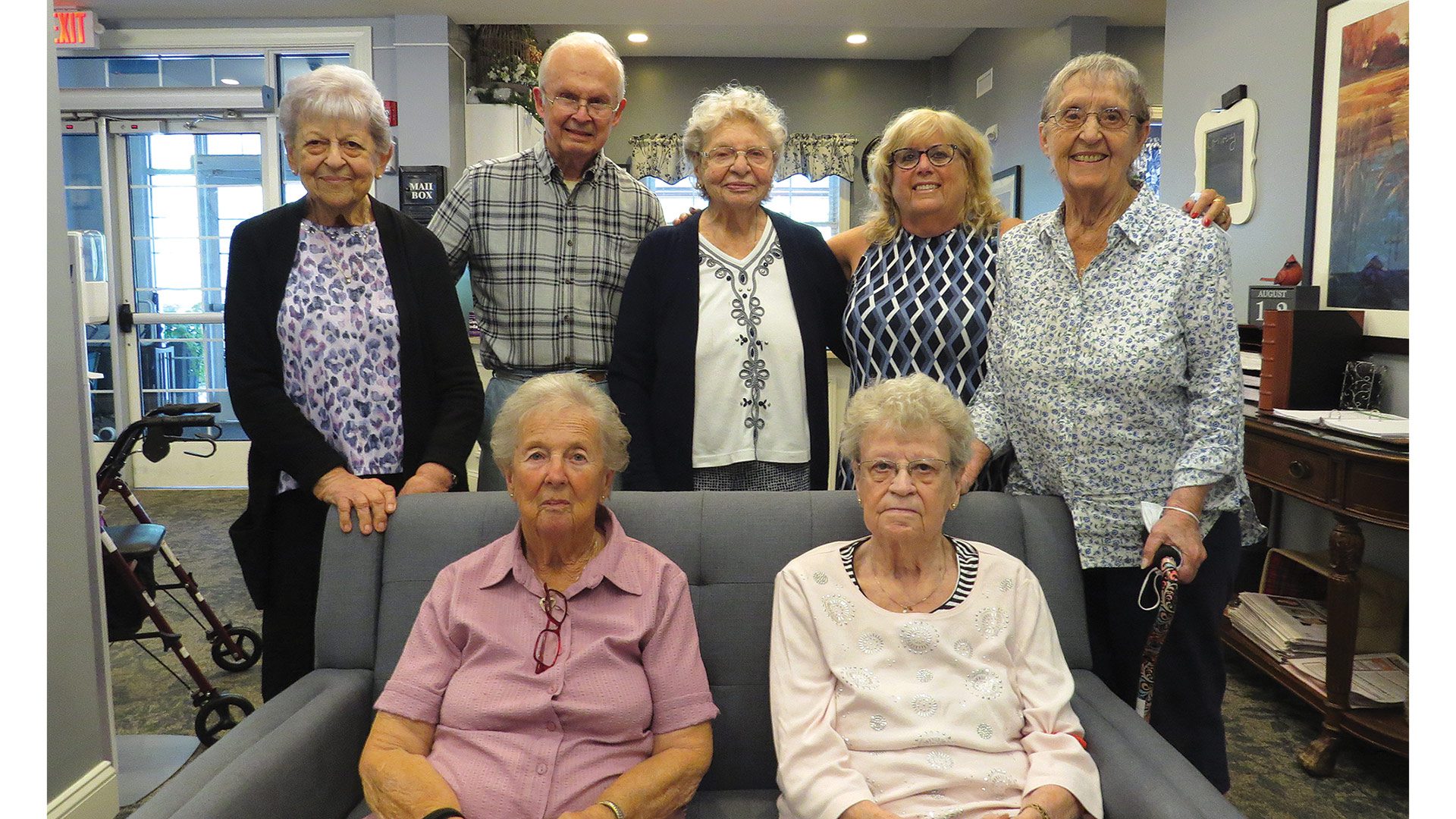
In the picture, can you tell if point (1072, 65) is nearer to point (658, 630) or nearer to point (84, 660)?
point (658, 630)

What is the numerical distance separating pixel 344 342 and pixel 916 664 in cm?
125

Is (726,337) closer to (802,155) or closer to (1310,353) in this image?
(1310,353)

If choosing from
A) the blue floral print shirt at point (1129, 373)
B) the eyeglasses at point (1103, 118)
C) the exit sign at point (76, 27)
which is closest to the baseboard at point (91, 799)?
the blue floral print shirt at point (1129, 373)

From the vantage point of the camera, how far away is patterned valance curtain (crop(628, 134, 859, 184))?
9266mm

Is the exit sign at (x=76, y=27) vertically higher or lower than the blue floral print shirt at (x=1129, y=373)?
higher

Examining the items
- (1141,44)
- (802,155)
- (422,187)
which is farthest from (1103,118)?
(802,155)

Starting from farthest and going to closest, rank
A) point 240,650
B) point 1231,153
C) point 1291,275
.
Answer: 1. point 1231,153
2. point 240,650
3. point 1291,275

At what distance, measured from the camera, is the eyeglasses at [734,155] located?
6.84 feet

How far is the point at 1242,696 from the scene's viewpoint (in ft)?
10.3

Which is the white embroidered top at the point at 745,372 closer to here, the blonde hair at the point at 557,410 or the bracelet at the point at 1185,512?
the blonde hair at the point at 557,410

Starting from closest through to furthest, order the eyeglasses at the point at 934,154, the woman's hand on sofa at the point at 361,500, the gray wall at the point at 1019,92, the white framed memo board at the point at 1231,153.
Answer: the woman's hand on sofa at the point at 361,500
the eyeglasses at the point at 934,154
the white framed memo board at the point at 1231,153
the gray wall at the point at 1019,92

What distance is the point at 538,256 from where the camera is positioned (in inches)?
89.6

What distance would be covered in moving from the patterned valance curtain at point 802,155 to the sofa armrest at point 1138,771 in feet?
26.8
